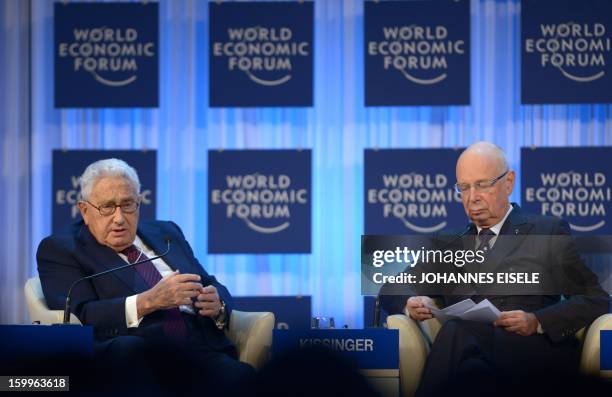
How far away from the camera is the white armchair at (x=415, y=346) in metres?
3.72

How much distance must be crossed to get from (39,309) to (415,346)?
1.61 meters

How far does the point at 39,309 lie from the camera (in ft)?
13.5

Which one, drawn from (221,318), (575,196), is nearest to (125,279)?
(221,318)

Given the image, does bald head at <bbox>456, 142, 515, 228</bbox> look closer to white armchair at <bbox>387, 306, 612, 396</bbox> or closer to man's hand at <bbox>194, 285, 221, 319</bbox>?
white armchair at <bbox>387, 306, 612, 396</bbox>

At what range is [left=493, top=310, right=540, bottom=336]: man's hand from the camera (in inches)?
145

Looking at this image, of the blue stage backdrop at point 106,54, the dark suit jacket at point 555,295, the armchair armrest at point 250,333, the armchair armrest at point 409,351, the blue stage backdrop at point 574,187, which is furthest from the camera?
the blue stage backdrop at point 106,54

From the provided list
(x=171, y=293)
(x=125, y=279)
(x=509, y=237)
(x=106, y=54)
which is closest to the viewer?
(x=509, y=237)

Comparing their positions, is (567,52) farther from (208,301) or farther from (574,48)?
(208,301)

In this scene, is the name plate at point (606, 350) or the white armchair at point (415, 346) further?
the white armchair at point (415, 346)

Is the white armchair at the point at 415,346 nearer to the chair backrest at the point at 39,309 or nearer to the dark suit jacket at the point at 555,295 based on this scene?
the dark suit jacket at the point at 555,295

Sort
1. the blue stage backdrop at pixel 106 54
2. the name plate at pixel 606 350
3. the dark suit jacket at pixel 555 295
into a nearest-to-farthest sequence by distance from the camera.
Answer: the name plate at pixel 606 350 → the dark suit jacket at pixel 555 295 → the blue stage backdrop at pixel 106 54

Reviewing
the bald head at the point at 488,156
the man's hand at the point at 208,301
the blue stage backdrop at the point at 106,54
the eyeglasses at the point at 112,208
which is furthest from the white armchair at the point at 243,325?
the blue stage backdrop at the point at 106,54

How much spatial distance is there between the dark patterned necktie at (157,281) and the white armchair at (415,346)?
0.88 meters

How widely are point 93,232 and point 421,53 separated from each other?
2.89 m
